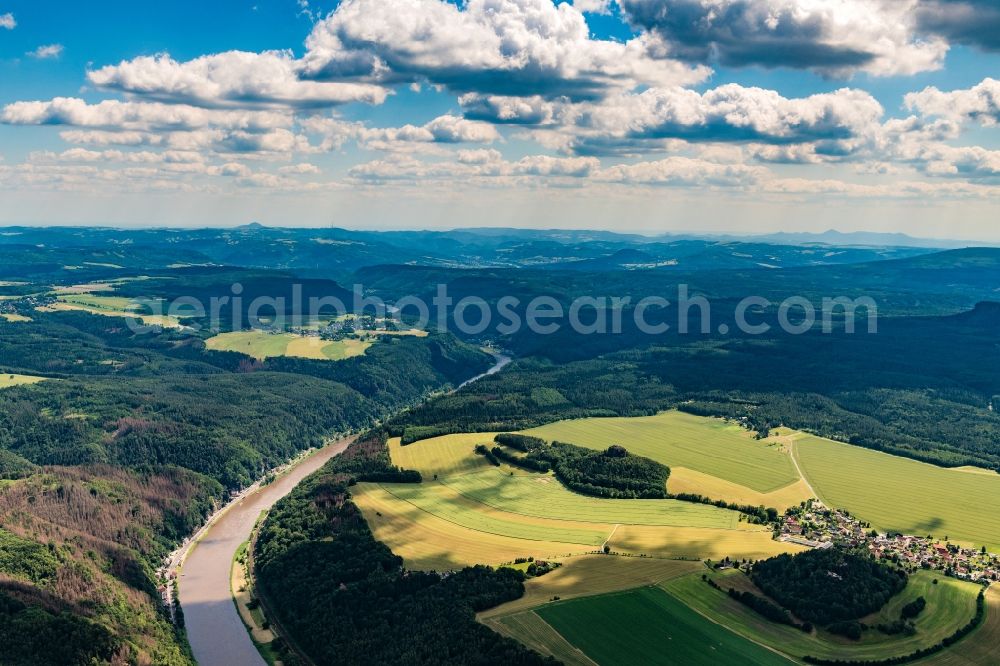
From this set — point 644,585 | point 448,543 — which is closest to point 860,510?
point 644,585

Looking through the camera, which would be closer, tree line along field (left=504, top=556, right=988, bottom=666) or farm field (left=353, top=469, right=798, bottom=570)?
tree line along field (left=504, top=556, right=988, bottom=666)

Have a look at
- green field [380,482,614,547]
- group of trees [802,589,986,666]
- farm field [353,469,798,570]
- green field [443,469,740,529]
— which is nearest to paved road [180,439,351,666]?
farm field [353,469,798,570]

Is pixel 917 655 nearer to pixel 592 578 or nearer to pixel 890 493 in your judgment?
pixel 592 578

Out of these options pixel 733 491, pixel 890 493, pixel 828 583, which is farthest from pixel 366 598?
pixel 890 493

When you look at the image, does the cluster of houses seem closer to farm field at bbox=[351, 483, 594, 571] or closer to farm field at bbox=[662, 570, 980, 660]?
farm field at bbox=[662, 570, 980, 660]

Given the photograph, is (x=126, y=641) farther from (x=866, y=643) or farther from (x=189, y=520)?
(x=866, y=643)
